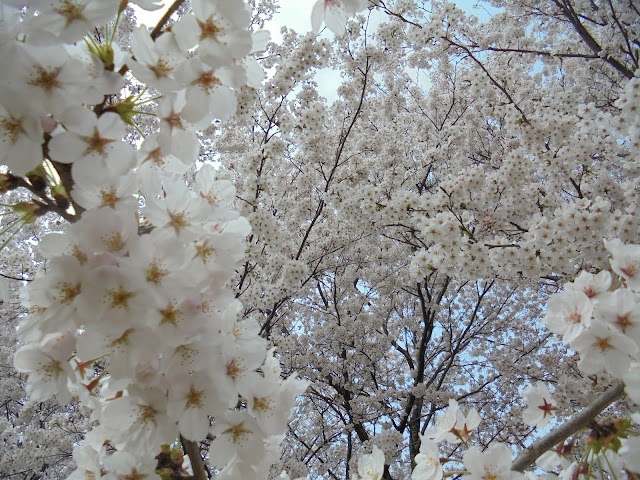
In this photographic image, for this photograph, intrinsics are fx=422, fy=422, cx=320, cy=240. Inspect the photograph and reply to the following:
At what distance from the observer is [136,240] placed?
91cm

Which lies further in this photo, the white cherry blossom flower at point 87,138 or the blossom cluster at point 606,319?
the blossom cluster at point 606,319

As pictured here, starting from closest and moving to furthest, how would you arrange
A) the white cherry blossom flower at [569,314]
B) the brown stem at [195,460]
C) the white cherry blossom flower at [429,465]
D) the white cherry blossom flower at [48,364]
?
the white cherry blossom flower at [48,364], the brown stem at [195,460], the white cherry blossom flower at [569,314], the white cherry blossom flower at [429,465]

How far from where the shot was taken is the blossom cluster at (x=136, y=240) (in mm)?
864

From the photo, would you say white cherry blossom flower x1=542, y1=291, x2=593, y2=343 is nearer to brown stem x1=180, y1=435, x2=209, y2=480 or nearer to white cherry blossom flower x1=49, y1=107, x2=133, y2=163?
brown stem x1=180, y1=435, x2=209, y2=480

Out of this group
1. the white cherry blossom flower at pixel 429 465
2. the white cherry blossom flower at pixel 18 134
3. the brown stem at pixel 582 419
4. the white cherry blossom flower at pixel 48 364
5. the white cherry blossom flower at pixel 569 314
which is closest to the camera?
the white cherry blossom flower at pixel 18 134

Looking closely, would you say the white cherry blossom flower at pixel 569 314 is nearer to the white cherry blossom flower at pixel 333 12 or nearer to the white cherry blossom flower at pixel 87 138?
the white cherry blossom flower at pixel 333 12

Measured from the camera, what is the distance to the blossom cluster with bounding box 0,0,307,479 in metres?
0.86

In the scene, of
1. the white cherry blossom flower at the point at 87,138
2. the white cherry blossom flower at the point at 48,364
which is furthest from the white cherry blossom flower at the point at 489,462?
the white cherry blossom flower at the point at 87,138

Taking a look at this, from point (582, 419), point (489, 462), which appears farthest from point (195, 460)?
point (582, 419)

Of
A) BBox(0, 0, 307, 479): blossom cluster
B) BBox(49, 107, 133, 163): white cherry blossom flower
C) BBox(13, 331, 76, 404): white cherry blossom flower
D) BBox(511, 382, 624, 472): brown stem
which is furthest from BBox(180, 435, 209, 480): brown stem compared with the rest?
BBox(511, 382, 624, 472): brown stem

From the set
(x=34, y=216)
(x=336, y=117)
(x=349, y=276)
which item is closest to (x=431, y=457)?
(x=34, y=216)

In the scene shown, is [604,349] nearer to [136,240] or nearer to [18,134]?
[136,240]

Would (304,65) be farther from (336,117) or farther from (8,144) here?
(8,144)

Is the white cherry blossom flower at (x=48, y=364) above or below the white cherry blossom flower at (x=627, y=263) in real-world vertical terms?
below
